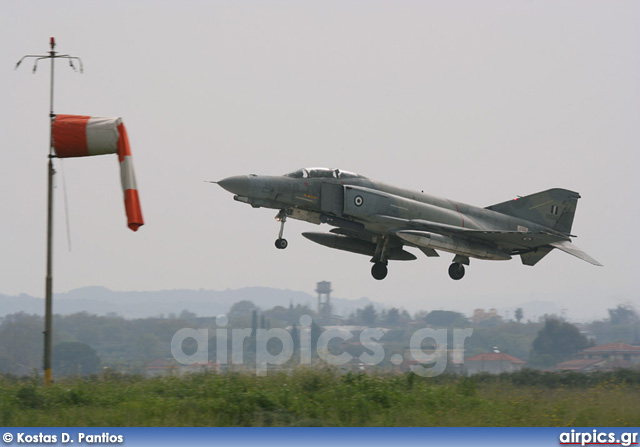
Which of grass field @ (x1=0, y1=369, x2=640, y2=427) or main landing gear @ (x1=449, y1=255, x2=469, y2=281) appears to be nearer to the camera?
grass field @ (x1=0, y1=369, x2=640, y2=427)

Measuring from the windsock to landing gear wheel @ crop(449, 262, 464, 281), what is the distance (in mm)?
13268

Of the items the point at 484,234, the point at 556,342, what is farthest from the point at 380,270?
the point at 556,342

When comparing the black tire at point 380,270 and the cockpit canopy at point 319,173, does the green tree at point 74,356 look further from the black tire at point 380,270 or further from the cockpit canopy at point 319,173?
the cockpit canopy at point 319,173

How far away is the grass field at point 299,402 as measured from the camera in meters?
14.9

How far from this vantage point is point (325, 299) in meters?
64.3

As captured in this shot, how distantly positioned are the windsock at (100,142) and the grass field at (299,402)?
3420mm

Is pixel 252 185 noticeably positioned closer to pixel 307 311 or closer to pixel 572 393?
pixel 572 393

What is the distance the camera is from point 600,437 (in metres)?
13.7

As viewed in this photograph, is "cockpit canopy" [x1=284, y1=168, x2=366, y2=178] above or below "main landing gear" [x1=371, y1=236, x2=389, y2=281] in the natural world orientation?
above

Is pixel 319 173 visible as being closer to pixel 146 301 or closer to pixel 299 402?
pixel 299 402

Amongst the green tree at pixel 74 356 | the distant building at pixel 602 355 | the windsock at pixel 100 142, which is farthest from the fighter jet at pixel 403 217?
the green tree at pixel 74 356

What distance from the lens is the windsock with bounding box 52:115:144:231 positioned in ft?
56.4

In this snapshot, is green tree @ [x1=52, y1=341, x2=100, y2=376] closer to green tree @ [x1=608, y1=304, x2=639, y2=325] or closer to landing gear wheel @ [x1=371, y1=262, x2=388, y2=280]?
landing gear wheel @ [x1=371, y1=262, x2=388, y2=280]

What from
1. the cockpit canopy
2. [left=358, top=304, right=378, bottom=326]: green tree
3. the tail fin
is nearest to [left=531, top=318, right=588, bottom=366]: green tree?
the tail fin
